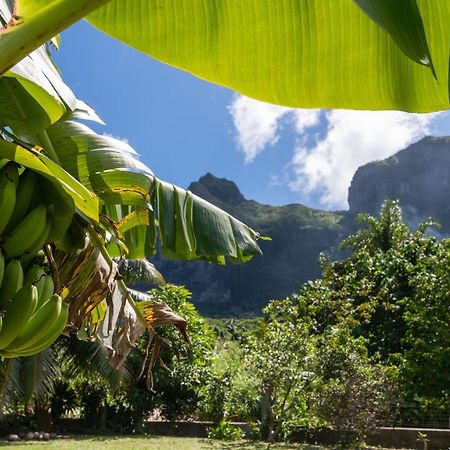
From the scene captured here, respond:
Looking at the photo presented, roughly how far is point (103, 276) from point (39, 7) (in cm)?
100

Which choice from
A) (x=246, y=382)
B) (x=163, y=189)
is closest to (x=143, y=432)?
(x=246, y=382)

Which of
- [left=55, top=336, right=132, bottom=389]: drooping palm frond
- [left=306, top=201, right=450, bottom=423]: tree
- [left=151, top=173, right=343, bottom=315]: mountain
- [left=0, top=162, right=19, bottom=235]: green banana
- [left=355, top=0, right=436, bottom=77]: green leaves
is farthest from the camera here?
[left=151, top=173, right=343, bottom=315]: mountain

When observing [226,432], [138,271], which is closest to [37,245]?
[138,271]

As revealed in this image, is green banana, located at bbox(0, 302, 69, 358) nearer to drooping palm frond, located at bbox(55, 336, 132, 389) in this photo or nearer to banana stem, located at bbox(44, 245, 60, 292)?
banana stem, located at bbox(44, 245, 60, 292)

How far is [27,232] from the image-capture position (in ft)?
4.13

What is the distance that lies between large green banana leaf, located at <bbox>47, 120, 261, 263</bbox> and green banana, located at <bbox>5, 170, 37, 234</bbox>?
0.35 metres

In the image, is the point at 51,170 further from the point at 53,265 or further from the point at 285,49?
the point at 285,49

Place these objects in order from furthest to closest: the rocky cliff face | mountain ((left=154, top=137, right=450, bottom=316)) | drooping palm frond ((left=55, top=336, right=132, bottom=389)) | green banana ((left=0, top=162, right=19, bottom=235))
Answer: the rocky cliff face → mountain ((left=154, top=137, right=450, bottom=316)) → drooping palm frond ((left=55, top=336, right=132, bottom=389)) → green banana ((left=0, top=162, right=19, bottom=235))

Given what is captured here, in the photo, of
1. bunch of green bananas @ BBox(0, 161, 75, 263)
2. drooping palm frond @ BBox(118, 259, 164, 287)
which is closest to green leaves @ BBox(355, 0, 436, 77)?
bunch of green bananas @ BBox(0, 161, 75, 263)

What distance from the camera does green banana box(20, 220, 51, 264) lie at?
1.29 metres

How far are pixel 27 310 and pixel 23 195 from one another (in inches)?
10.9

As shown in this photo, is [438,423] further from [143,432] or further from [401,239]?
[401,239]

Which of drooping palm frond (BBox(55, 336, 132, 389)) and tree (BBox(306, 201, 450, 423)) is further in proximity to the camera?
drooping palm frond (BBox(55, 336, 132, 389))

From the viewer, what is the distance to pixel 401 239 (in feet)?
57.3
